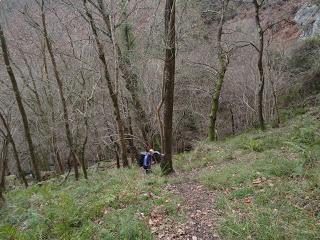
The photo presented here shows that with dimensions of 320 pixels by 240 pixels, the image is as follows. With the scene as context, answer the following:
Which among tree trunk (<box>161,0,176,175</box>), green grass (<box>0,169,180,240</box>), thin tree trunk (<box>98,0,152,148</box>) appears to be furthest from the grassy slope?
thin tree trunk (<box>98,0,152,148</box>)

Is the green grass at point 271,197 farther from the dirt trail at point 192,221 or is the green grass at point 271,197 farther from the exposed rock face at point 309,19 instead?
the exposed rock face at point 309,19

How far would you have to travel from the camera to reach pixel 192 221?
651 cm

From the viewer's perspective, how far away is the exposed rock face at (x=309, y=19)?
29862 mm

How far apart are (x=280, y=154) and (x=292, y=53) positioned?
1863 cm

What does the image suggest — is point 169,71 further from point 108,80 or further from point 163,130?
point 108,80

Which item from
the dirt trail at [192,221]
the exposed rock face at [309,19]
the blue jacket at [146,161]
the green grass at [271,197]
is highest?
the exposed rock face at [309,19]

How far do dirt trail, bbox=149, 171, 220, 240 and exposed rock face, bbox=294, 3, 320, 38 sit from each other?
23690 mm

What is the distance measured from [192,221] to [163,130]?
16.4 ft

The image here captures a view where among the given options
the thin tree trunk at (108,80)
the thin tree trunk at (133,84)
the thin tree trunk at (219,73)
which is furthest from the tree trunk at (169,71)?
the thin tree trunk at (219,73)

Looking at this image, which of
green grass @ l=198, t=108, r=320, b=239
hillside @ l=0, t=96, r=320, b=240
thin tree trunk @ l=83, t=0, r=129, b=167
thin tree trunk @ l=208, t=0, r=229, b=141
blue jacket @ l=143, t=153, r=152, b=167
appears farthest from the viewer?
thin tree trunk @ l=208, t=0, r=229, b=141

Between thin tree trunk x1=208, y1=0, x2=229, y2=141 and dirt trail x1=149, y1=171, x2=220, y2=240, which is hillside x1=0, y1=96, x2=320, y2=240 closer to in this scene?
dirt trail x1=149, y1=171, x2=220, y2=240

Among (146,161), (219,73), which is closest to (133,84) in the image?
(219,73)

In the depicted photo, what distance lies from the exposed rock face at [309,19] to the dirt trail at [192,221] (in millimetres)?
23690

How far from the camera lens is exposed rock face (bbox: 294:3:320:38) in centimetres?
2986
